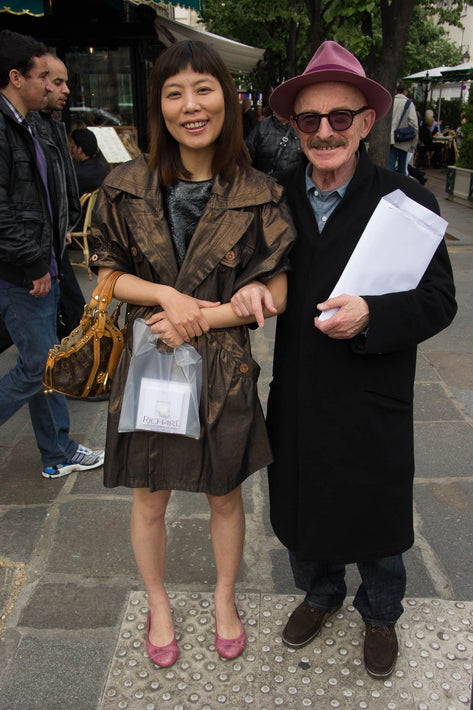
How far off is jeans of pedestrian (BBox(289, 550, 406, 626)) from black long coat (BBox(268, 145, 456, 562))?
11 cm

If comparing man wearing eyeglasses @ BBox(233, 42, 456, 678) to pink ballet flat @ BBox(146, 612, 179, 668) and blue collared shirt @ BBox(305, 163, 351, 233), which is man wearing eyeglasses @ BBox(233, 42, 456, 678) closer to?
blue collared shirt @ BBox(305, 163, 351, 233)

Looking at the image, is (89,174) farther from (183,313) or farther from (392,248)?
(392,248)

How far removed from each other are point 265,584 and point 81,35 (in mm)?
9160

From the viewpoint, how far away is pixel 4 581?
2496mm

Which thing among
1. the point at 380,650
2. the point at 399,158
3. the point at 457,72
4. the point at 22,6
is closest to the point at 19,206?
the point at 380,650

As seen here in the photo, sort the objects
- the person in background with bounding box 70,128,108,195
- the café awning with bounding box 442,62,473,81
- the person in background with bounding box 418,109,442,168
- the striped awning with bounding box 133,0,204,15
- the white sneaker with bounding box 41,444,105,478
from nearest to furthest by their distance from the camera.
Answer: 1. the white sneaker with bounding box 41,444,105,478
2. the person in background with bounding box 70,128,108,195
3. the striped awning with bounding box 133,0,204,15
4. the café awning with bounding box 442,62,473,81
5. the person in background with bounding box 418,109,442,168

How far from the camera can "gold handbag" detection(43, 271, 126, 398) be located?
1.97 m

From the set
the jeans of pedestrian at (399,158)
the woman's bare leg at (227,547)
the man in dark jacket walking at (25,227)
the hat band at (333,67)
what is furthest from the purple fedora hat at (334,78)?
the jeans of pedestrian at (399,158)

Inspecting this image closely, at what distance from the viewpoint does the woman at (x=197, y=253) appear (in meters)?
1.75

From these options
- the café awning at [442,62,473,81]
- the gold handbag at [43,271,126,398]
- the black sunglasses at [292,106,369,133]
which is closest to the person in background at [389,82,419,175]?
the café awning at [442,62,473,81]

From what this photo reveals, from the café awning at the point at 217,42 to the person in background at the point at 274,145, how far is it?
9.47ft

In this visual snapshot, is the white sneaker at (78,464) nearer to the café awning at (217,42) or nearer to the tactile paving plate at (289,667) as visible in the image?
the tactile paving plate at (289,667)

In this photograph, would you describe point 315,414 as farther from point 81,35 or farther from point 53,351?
point 81,35

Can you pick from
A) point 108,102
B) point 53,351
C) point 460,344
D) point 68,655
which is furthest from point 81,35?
point 68,655
